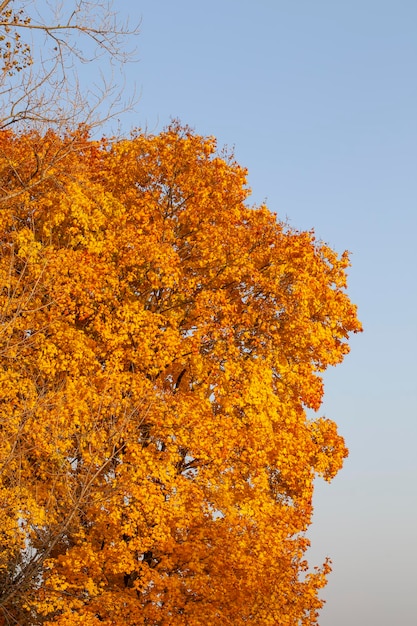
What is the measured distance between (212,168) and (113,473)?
409 inches

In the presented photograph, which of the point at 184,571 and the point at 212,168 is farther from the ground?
the point at 212,168

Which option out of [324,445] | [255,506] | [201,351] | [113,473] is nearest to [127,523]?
[113,473]

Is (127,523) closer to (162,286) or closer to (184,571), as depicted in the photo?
(184,571)

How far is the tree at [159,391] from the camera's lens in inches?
859

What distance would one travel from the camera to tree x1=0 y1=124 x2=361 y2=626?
2183 cm

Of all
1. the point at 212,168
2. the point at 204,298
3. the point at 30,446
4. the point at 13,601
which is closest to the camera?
the point at 13,601

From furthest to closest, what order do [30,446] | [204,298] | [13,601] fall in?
[204,298] → [30,446] → [13,601]

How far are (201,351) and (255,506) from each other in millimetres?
4859

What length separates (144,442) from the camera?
2447 centimetres

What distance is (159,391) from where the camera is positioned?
2420 centimetres

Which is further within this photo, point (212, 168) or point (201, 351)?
point (212, 168)

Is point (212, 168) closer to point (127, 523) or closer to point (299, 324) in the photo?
point (299, 324)

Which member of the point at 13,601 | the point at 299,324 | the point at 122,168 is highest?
the point at 122,168

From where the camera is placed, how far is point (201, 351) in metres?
25.7
